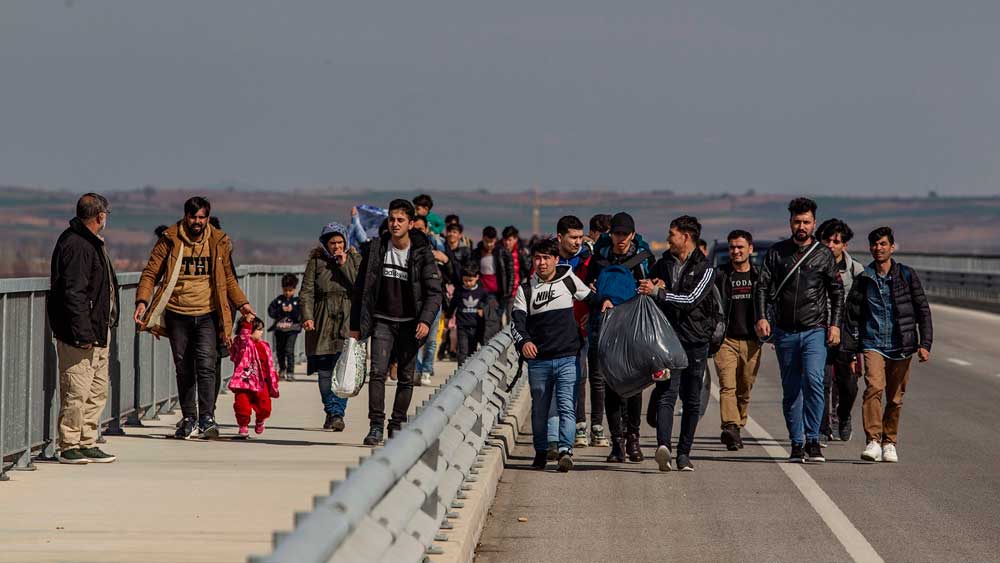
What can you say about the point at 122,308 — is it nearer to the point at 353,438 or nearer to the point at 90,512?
the point at 353,438

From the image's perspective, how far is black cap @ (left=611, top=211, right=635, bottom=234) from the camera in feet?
41.9

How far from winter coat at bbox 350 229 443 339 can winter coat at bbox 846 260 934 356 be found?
317cm

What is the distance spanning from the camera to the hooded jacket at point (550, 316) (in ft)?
40.9

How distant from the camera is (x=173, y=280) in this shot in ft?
44.0

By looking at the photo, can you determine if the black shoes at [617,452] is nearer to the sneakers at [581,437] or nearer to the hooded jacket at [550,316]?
the hooded jacket at [550,316]

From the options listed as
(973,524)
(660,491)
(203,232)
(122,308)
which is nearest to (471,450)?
(660,491)

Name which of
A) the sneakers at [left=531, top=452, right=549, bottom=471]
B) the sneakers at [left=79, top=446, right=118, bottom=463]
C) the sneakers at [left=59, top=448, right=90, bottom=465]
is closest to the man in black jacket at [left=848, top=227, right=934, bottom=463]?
the sneakers at [left=531, top=452, right=549, bottom=471]

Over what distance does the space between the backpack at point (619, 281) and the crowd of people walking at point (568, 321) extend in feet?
0.06

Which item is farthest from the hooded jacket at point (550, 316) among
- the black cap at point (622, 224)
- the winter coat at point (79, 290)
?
the winter coat at point (79, 290)

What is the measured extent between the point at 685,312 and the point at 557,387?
1.08m

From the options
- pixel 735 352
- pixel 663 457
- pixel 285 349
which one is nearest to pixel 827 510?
pixel 663 457

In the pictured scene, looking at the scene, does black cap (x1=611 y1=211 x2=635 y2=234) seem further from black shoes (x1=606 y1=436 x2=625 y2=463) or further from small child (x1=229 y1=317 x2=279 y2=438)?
small child (x1=229 y1=317 x2=279 y2=438)

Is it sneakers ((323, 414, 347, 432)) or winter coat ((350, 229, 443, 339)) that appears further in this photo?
sneakers ((323, 414, 347, 432))

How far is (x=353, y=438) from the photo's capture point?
14.5 meters
